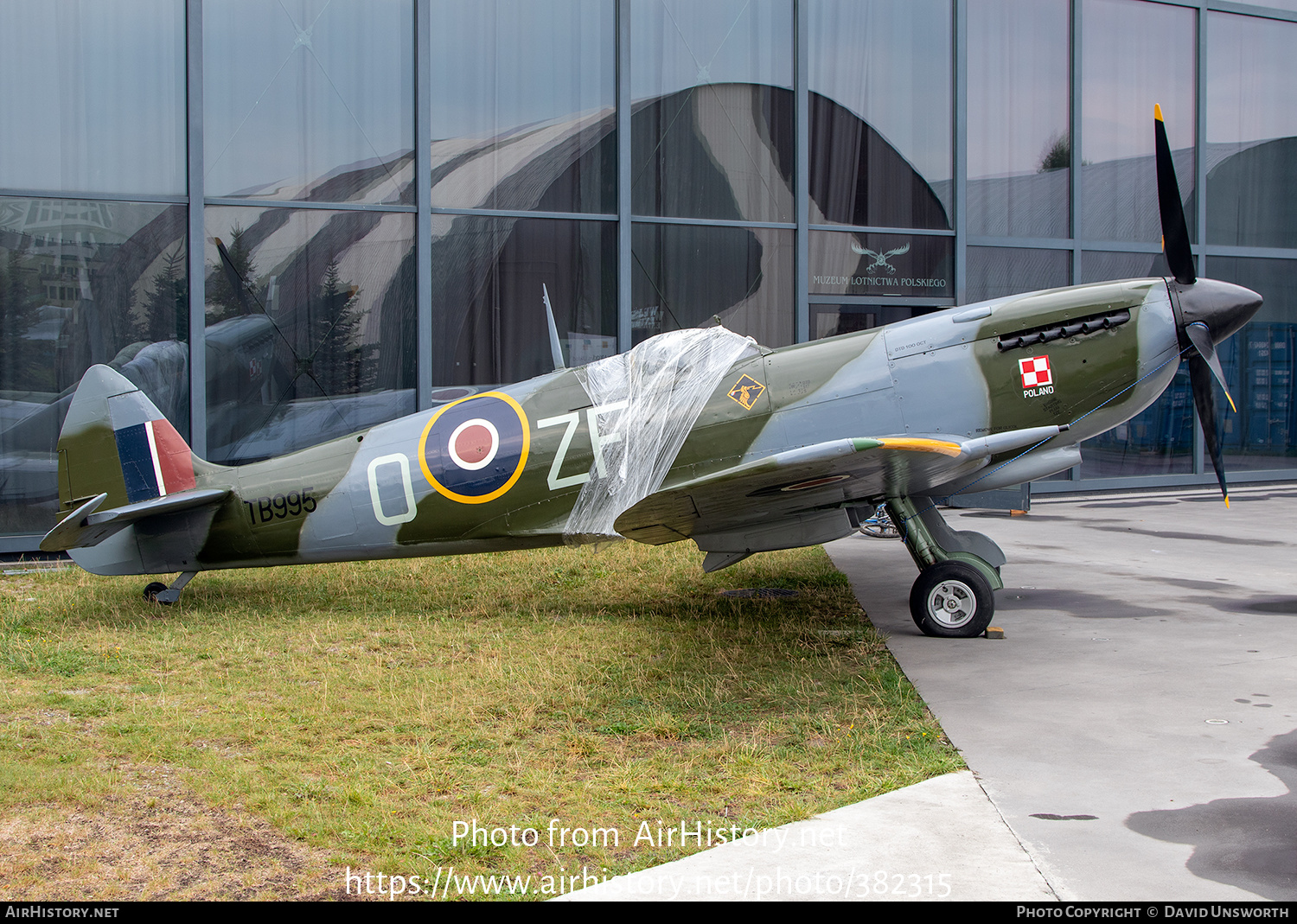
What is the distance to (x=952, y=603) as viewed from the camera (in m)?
6.84

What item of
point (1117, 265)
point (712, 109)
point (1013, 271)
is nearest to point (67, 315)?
point (712, 109)

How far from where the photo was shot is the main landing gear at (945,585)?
678cm

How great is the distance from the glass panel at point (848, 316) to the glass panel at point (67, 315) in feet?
26.3

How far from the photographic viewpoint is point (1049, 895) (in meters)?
3.04

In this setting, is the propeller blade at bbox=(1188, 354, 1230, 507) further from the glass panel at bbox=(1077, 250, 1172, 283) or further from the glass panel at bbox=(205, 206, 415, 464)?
the glass panel at bbox=(1077, 250, 1172, 283)

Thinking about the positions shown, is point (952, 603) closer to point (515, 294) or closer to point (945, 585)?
point (945, 585)

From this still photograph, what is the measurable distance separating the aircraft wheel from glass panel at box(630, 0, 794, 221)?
25.3ft

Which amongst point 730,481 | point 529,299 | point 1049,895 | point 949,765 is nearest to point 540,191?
point 529,299

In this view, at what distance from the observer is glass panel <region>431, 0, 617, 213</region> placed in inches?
487

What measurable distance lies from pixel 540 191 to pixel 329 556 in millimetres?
6490

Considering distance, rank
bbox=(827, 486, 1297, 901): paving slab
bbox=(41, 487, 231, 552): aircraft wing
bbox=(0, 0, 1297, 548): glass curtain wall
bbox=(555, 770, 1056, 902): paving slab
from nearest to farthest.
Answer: bbox=(555, 770, 1056, 902): paving slab → bbox=(827, 486, 1297, 901): paving slab → bbox=(41, 487, 231, 552): aircraft wing → bbox=(0, 0, 1297, 548): glass curtain wall

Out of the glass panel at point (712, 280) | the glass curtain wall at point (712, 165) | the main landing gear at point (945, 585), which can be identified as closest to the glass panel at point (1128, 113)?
the glass curtain wall at point (712, 165)

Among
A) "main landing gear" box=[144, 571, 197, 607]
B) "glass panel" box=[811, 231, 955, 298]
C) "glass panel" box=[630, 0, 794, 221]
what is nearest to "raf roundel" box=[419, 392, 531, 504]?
"main landing gear" box=[144, 571, 197, 607]

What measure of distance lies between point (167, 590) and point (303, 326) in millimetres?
4606
